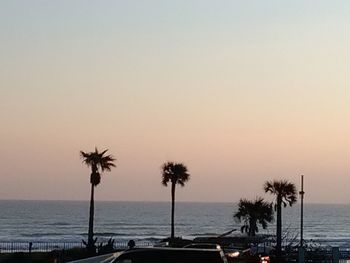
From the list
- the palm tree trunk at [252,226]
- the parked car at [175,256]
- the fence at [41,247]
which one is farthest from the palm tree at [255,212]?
the parked car at [175,256]

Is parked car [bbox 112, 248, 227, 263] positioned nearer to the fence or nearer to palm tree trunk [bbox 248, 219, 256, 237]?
the fence

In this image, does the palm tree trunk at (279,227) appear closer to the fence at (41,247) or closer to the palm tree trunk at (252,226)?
the palm tree trunk at (252,226)

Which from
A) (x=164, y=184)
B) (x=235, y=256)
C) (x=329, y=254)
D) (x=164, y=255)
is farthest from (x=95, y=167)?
(x=164, y=255)

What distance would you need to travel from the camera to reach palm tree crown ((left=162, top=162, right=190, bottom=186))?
216 feet

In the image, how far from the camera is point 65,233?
117 m

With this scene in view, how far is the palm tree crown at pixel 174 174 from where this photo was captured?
6569 centimetres

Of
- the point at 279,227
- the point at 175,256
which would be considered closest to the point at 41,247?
the point at 279,227

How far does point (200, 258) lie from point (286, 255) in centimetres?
3038

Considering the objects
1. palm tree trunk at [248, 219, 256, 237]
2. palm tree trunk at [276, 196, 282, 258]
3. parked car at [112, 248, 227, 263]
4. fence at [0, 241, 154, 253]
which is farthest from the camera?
palm tree trunk at [248, 219, 256, 237]

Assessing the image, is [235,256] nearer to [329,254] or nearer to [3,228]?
[329,254]

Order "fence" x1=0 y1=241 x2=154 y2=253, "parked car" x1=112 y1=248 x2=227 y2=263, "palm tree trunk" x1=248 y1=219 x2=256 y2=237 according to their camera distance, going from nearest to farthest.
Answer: "parked car" x1=112 y1=248 x2=227 y2=263, "fence" x1=0 y1=241 x2=154 y2=253, "palm tree trunk" x1=248 y1=219 x2=256 y2=237

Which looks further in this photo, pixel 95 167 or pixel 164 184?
pixel 164 184

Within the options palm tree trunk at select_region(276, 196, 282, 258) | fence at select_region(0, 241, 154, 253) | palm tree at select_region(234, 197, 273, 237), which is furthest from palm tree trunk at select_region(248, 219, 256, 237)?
palm tree trunk at select_region(276, 196, 282, 258)

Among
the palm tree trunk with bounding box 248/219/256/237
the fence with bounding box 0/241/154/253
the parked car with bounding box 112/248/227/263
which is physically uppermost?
the palm tree trunk with bounding box 248/219/256/237
